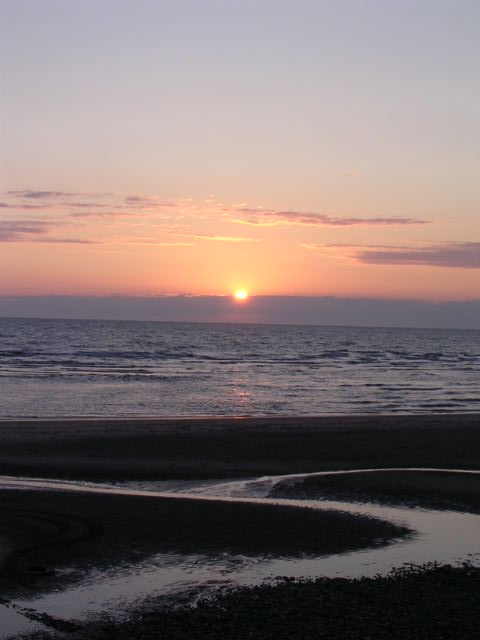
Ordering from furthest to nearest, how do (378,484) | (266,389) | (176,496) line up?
(266,389), (378,484), (176,496)

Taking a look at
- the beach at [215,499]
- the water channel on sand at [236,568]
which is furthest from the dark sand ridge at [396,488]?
the water channel on sand at [236,568]

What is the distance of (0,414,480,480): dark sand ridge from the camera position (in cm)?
1772

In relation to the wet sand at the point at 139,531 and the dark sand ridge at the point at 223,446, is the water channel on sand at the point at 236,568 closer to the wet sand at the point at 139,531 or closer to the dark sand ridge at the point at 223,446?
the wet sand at the point at 139,531

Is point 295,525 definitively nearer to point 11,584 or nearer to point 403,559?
point 403,559

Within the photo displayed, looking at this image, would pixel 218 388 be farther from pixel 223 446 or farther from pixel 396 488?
pixel 396 488

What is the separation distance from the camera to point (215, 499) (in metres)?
14.0

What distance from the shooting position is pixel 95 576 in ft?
30.9

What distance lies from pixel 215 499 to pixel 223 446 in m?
6.68

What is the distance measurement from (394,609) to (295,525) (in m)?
4.20

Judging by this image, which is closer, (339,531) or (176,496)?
(339,531)

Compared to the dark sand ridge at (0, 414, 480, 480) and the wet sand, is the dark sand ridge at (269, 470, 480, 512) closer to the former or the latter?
the dark sand ridge at (0, 414, 480, 480)

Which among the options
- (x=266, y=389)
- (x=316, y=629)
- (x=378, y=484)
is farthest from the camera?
(x=266, y=389)

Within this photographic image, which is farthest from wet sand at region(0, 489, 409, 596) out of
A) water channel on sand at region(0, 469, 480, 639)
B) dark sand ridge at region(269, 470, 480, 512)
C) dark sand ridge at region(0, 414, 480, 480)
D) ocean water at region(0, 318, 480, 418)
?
ocean water at region(0, 318, 480, 418)

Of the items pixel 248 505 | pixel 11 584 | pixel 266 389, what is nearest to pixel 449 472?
pixel 248 505
